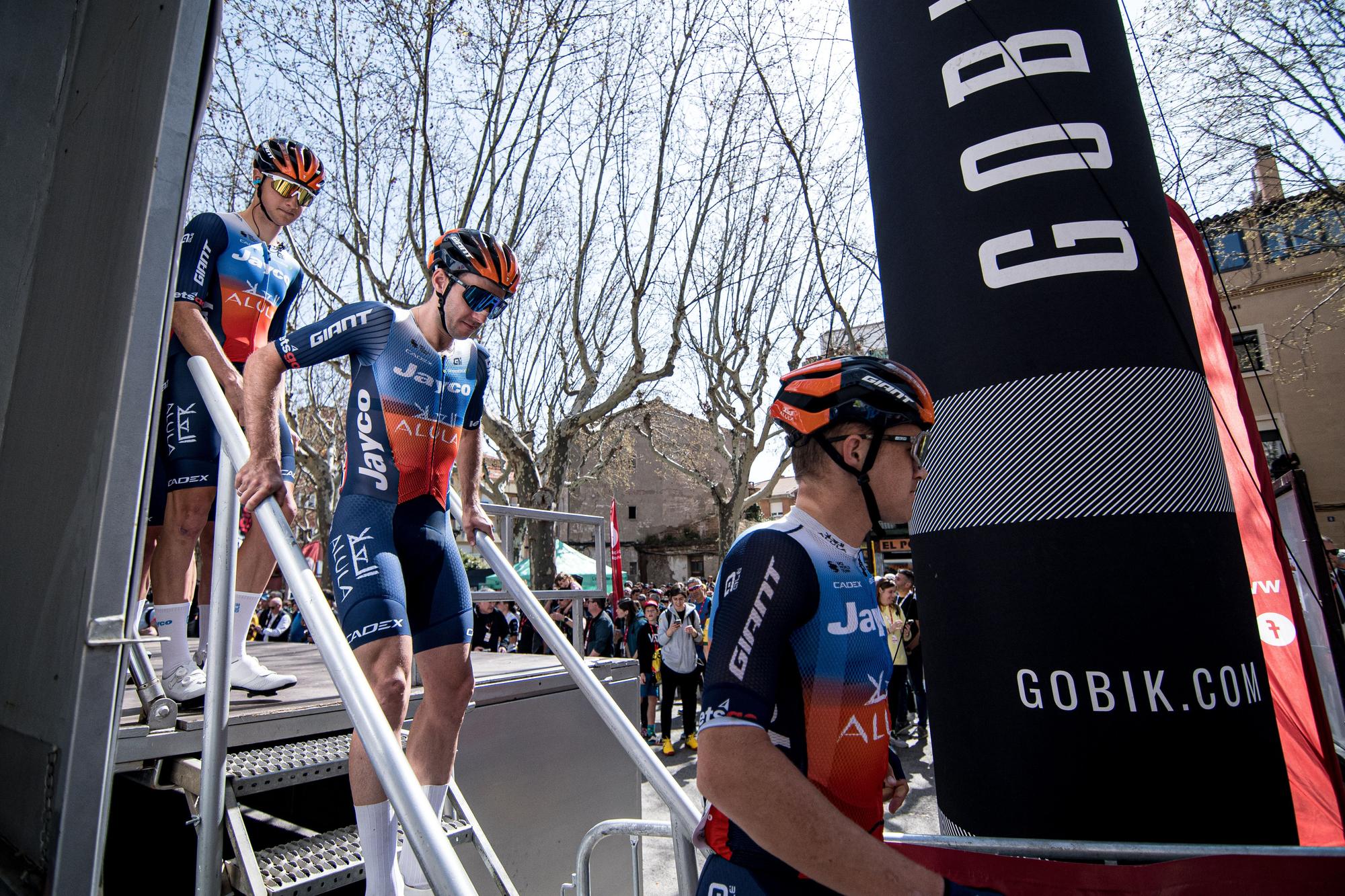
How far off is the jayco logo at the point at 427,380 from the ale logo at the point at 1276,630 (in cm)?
342

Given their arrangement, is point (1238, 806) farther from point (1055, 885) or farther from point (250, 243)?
point (250, 243)

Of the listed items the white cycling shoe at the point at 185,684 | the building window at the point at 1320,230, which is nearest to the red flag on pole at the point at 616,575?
the white cycling shoe at the point at 185,684

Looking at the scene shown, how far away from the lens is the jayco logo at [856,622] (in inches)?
57.1


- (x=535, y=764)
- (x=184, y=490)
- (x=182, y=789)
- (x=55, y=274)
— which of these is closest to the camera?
(x=55, y=274)

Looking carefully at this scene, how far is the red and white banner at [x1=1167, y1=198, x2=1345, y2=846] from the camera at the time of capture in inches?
109

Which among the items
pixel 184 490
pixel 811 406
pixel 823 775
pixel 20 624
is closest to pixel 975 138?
pixel 811 406

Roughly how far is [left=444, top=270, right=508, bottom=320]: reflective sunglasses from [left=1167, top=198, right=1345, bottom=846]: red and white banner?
2.80 m

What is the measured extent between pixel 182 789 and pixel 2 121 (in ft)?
6.74

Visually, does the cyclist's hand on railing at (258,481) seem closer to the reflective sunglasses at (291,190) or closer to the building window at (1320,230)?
the reflective sunglasses at (291,190)

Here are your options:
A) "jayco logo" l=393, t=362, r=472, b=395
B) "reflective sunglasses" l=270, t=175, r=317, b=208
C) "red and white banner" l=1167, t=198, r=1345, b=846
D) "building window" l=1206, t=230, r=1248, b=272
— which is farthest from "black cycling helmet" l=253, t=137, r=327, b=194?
"building window" l=1206, t=230, r=1248, b=272

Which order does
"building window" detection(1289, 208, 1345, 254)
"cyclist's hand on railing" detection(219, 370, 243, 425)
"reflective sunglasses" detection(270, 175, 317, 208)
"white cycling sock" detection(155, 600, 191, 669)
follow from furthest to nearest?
"building window" detection(1289, 208, 1345, 254), "reflective sunglasses" detection(270, 175, 317, 208), "cyclist's hand on railing" detection(219, 370, 243, 425), "white cycling sock" detection(155, 600, 191, 669)

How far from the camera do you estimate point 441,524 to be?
2.75 meters

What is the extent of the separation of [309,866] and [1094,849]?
2224 millimetres

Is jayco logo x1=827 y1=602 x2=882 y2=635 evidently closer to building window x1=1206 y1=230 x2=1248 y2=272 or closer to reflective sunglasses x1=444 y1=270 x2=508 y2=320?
reflective sunglasses x1=444 y1=270 x2=508 y2=320
